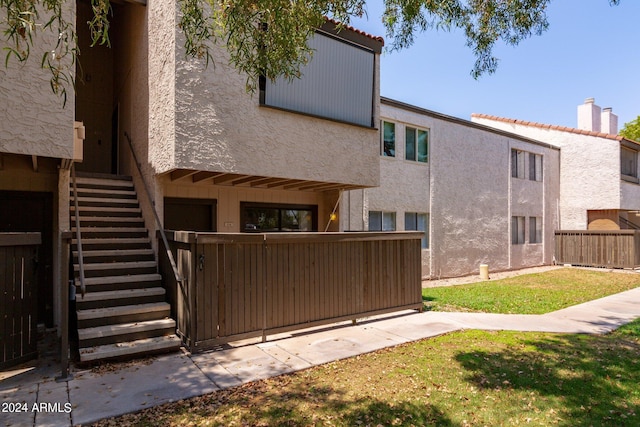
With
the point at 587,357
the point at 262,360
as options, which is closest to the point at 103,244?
the point at 262,360

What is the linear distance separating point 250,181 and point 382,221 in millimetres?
5744

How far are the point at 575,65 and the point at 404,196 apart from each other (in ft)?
20.4

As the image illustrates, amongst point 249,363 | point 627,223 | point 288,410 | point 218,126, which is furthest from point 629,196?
point 288,410

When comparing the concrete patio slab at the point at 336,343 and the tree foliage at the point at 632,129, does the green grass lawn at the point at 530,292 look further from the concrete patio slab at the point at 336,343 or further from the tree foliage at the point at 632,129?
the tree foliage at the point at 632,129

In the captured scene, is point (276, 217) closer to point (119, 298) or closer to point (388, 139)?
point (119, 298)

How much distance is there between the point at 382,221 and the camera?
12.9 m

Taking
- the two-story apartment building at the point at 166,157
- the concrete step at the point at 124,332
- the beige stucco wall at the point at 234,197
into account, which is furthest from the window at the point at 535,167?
the concrete step at the point at 124,332

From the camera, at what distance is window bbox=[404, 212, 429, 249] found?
13.5 m

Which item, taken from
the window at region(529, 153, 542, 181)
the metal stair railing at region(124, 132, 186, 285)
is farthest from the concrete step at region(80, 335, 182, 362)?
the window at region(529, 153, 542, 181)

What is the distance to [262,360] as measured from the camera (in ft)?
18.8

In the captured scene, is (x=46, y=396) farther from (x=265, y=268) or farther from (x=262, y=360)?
(x=265, y=268)

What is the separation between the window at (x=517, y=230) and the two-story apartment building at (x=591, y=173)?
4051 millimetres

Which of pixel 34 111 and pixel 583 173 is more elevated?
pixel 583 173

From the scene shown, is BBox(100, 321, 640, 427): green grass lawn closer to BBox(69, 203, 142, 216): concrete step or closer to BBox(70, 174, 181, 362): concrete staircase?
BBox(70, 174, 181, 362): concrete staircase
